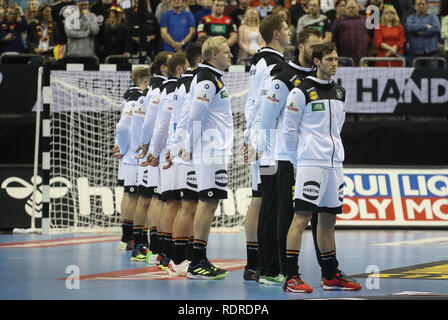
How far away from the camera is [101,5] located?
1911cm

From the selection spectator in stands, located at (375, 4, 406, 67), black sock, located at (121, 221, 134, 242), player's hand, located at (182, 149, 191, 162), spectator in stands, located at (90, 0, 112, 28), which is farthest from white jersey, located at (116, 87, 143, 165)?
spectator in stands, located at (375, 4, 406, 67)

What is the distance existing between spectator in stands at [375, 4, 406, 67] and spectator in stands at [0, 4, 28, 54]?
7.65 metres

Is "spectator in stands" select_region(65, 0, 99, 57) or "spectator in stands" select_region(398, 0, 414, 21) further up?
"spectator in stands" select_region(398, 0, 414, 21)

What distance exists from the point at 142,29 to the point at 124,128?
5.95 m

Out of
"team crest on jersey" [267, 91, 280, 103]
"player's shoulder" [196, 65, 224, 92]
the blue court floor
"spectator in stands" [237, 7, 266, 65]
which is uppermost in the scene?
"spectator in stands" [237, 7, 266, 65]

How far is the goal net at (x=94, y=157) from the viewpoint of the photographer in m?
16.8

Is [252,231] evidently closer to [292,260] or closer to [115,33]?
[292,260]

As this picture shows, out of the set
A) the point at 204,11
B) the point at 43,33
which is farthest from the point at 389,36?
the point at 43,33

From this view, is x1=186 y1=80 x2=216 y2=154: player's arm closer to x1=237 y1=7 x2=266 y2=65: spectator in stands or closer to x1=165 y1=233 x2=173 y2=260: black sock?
x1=165 y1=233 x2=173 y2=260: black sock

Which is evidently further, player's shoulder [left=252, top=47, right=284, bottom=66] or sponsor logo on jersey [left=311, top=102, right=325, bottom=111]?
player's shoulder [left=252, top=47, right=284, bottom=66]

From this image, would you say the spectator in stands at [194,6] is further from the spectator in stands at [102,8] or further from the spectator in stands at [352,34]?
the spectator in stands at [352,34]

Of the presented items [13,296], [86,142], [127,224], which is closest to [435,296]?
[13,296]

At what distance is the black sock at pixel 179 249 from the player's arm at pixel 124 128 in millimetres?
3328

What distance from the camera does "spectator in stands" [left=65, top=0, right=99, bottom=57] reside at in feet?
59.8
